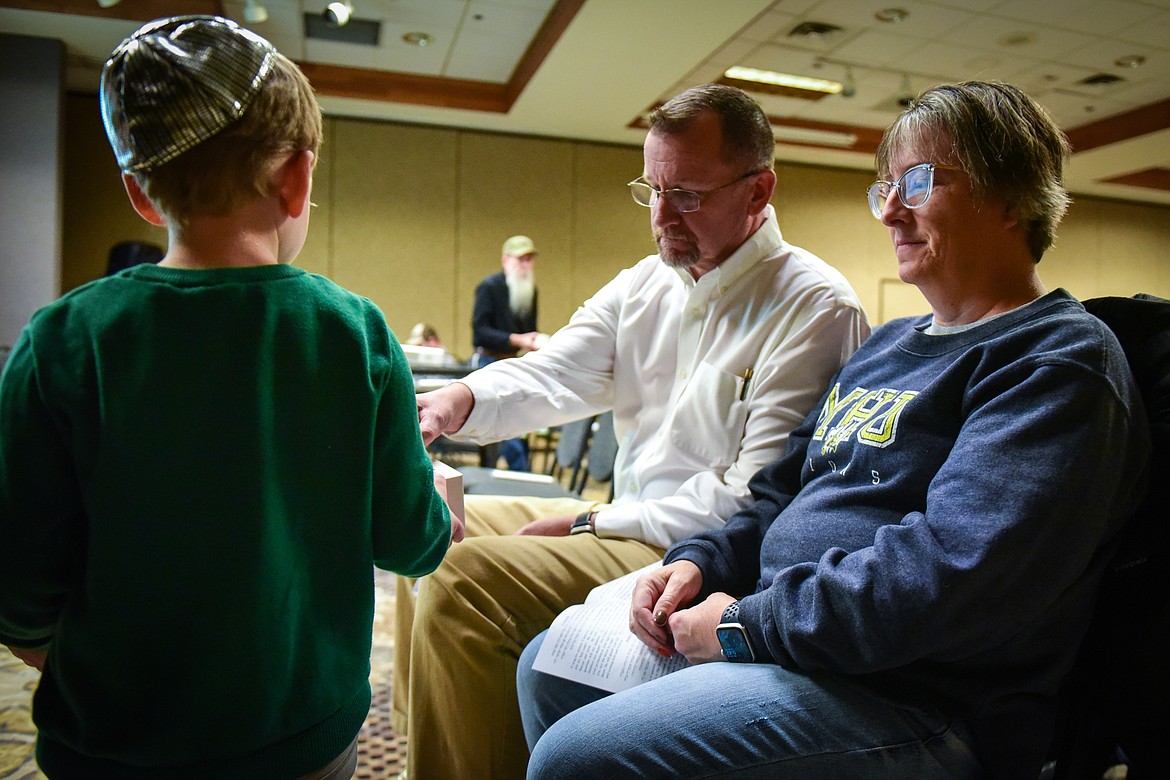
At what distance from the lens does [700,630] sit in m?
1.14

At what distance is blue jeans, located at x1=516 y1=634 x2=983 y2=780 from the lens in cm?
95

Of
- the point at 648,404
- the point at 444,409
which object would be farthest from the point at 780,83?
the point at 444,409

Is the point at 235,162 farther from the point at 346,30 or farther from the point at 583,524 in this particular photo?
the point at 346,30

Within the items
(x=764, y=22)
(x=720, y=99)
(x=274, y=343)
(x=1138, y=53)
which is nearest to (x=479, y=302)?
(x=764, y=22)

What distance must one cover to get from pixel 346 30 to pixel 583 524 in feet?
19.7

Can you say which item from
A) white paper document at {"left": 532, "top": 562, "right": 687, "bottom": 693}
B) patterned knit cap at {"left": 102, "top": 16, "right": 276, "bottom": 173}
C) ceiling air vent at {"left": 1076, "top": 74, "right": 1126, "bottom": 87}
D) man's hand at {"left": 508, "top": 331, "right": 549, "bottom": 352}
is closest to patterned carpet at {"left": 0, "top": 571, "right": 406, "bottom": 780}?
white paper document at {"left": 532, "top": 562, "right": 687, "bottom": 693}

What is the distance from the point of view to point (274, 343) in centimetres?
79

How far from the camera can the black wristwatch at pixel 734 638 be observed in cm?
108

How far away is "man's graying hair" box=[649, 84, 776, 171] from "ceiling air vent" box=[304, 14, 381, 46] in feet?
17.4

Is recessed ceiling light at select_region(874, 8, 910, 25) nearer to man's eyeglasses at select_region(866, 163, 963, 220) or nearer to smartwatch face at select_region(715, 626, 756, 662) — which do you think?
man's eyeglasses at select_region(866, 163, 963, 220)

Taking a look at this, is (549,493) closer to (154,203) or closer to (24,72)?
(154,203)

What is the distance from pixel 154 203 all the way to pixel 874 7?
5.83 m

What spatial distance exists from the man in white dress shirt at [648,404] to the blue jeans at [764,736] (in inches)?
15.8

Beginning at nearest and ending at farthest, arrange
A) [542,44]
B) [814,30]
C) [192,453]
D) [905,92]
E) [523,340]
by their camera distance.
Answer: [192,453], [814,30], [523,340], [542,44], [905,92]
